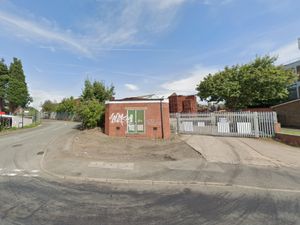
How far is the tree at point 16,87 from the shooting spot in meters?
45.4

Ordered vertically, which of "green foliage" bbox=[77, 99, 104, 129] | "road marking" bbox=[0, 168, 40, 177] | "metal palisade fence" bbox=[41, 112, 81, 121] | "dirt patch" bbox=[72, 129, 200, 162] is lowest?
"road marking" bbox=[0, 168, 40, 177]

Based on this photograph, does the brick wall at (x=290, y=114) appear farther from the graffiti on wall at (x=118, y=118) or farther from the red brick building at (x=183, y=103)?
the red brick building at (x=183, y=103)

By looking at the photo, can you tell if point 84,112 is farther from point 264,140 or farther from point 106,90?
point 264,140

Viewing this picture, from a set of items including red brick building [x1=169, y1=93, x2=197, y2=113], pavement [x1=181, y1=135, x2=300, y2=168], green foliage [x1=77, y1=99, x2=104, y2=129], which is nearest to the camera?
pavement [x1=181, y1=135, x2=300, y2=168]

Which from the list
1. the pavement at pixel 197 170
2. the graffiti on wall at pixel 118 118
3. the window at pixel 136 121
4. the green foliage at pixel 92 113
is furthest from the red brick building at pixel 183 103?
the pavement at pixel 197 170

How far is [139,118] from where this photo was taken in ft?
56.0

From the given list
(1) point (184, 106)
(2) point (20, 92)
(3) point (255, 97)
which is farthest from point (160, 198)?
(2) point (20, 92)

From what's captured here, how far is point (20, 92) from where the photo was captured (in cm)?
4659

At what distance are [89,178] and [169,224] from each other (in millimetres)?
4272

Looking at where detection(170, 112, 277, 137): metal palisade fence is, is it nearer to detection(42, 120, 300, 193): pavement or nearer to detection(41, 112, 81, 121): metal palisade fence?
detection(42, 120, 300, 193): pavement

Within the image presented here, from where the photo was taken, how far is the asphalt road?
450cm

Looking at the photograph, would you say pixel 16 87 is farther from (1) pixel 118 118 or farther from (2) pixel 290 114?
(2) pixel 290 114

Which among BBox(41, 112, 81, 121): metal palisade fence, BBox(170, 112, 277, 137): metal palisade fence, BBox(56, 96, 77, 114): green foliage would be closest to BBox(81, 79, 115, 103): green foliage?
BBox(170, 112, 277, 137): metal palisade fence

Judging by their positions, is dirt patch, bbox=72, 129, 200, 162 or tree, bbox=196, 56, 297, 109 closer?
dirt patch, bbox=72, 129, 200, 162
